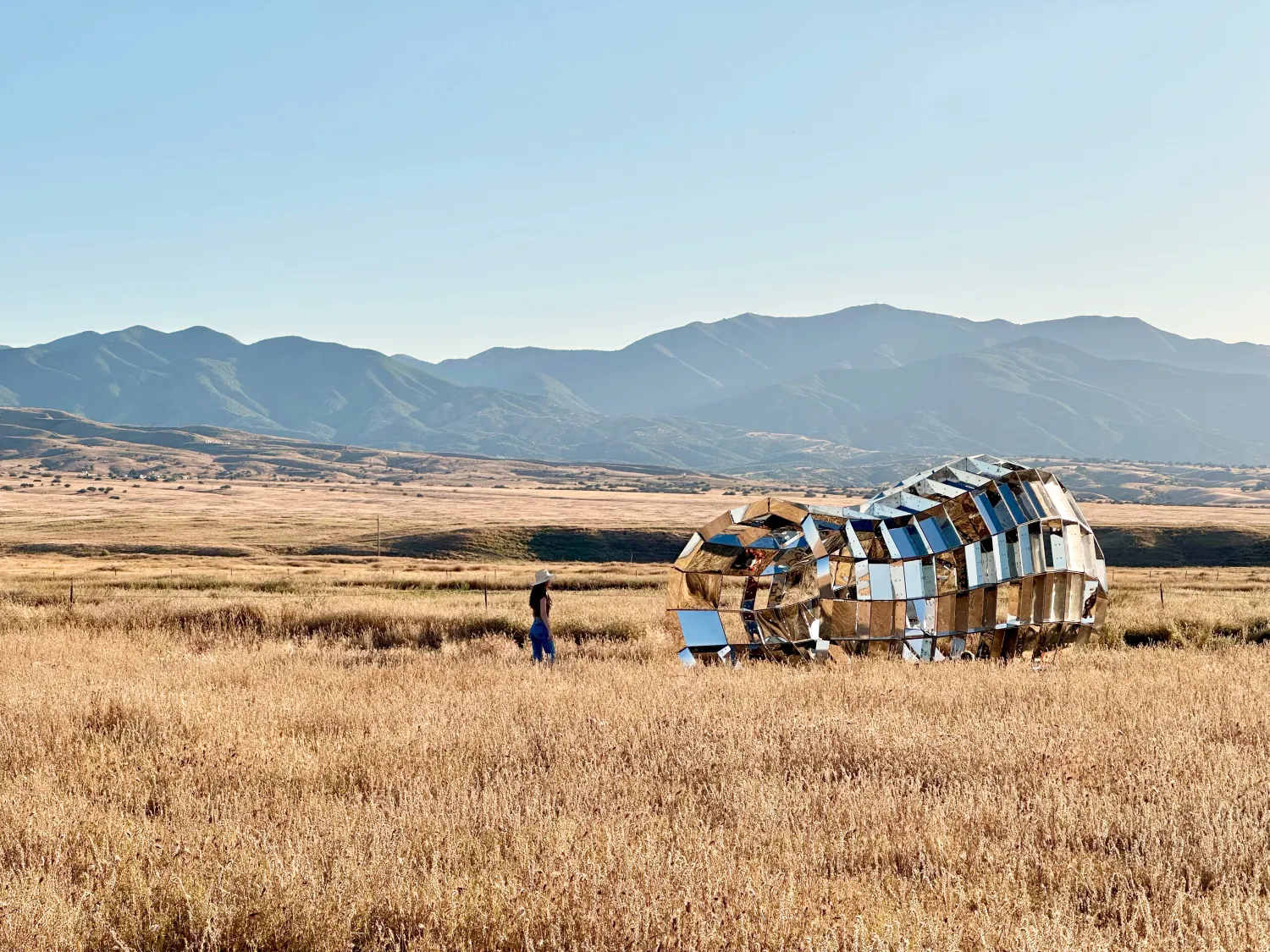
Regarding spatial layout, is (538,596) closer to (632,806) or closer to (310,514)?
(632,806)

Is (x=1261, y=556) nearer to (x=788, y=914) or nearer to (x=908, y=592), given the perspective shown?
(x=908, y=592)

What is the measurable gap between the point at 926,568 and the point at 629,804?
346 inches

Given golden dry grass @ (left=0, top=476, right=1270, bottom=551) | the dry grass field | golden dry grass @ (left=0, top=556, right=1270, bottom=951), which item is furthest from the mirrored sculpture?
golden dry grass @ (left=0, top=476, right=1270, bottom=551)

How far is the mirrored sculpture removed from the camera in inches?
604

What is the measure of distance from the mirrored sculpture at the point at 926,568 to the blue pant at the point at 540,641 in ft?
6.68

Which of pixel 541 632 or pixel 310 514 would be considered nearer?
pixel 541 632

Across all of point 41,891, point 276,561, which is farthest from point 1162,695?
point 276,561

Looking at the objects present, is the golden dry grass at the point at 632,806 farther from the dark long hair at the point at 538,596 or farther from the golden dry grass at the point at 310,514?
the golden dry grass at the point at 310,514

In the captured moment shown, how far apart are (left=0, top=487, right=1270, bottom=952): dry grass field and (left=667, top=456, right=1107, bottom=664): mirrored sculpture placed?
→ 2.74 ft

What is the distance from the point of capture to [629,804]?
7.72 m

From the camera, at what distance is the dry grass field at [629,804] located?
5.44 metres

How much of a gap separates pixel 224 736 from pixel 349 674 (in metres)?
4.56

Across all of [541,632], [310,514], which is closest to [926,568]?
[541,632]

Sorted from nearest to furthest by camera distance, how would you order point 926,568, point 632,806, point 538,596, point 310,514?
point 632,806
point 926,568
point 538,596
point 310,514
